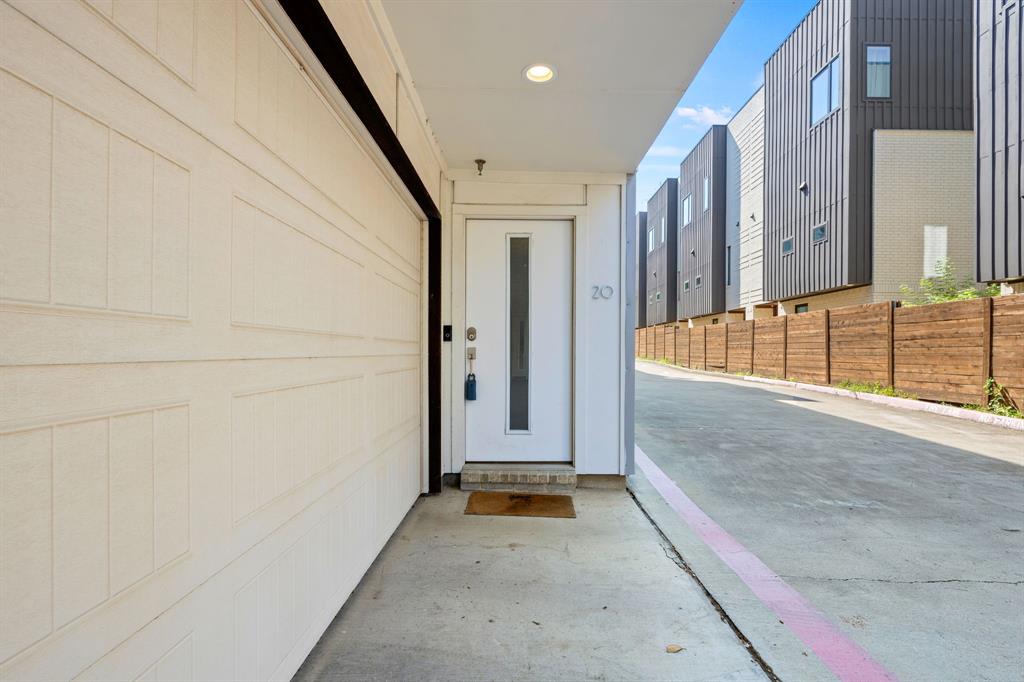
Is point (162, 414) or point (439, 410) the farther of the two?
point (439, 410)

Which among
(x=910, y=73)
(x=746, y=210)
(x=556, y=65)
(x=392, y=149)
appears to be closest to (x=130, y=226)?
(x=392, y=149)

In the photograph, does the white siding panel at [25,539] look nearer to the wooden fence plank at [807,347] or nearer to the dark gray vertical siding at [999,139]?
the dark gray vertical siding at [999,139]

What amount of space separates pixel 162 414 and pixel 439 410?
2849 millimetres

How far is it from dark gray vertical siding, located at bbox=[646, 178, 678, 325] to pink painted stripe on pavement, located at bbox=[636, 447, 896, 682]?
2183cm

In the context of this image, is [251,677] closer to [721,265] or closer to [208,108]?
[208,108]

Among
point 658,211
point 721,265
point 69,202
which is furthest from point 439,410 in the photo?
point 658,211

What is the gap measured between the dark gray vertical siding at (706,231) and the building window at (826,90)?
582 centimetres

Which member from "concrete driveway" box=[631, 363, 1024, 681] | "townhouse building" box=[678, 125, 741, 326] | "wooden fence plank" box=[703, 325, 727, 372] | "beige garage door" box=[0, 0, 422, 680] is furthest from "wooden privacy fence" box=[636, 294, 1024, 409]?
"beige garage door" box=[0, 0, 422, 680]

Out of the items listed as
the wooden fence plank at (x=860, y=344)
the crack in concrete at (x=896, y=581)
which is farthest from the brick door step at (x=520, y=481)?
the wooden fence plank at (x=860, y=344)

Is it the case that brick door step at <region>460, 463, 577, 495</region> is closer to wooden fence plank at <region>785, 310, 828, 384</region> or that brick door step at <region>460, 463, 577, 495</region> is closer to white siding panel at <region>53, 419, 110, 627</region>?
white siding panel at <region>53, 419, 110, 627</region>

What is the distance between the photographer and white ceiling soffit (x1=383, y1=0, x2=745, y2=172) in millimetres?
2107

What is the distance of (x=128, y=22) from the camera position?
0.92 m

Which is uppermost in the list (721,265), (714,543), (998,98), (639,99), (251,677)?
(998,98)

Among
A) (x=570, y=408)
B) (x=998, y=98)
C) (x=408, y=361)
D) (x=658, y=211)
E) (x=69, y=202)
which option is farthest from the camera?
(x=658, y=211)
